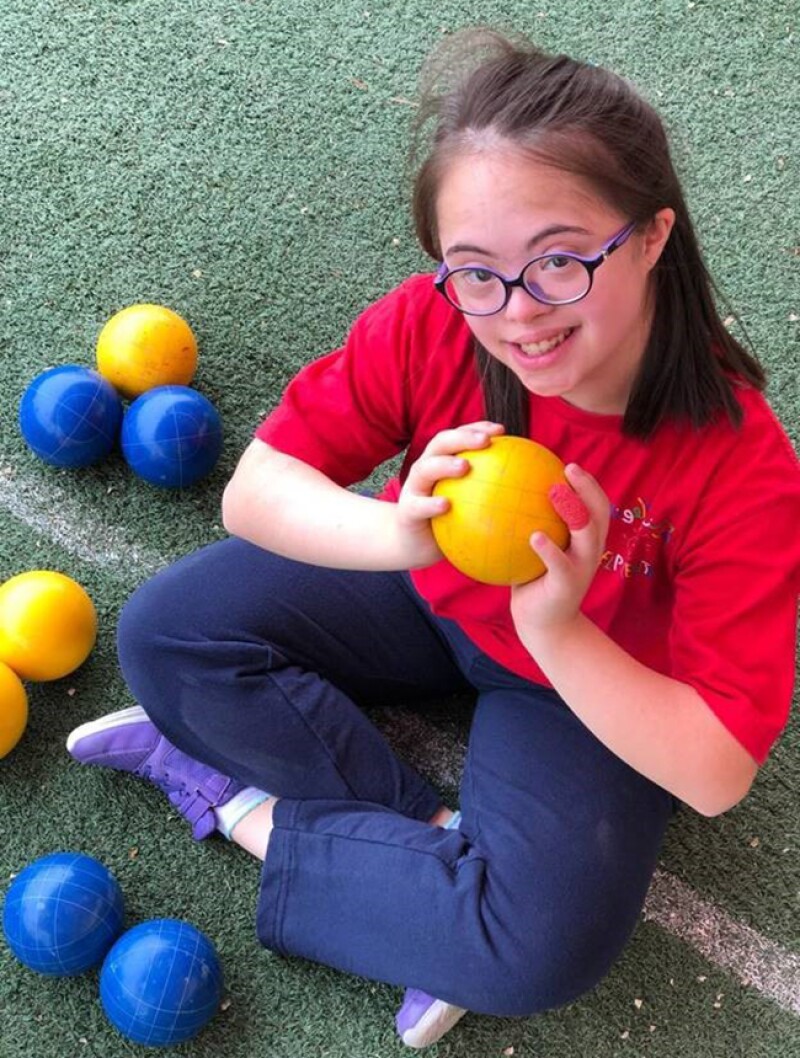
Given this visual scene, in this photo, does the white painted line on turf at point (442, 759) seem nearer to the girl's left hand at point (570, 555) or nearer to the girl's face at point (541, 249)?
the girl's left hand at point (570, 555)

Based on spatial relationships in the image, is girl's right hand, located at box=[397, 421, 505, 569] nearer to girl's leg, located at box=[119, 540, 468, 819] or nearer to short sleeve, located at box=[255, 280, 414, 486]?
short sleeve, located at box=[255, 280, 414, 486]

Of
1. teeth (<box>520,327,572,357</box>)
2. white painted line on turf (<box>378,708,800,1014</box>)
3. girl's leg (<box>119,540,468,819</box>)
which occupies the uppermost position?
teeth (<box>520,327,572,357</box>)

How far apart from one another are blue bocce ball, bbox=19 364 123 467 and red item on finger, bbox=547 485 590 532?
974 millimetres

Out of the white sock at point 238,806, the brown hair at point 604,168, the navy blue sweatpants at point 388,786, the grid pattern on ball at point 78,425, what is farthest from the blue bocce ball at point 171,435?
the brown hair at point 604,168

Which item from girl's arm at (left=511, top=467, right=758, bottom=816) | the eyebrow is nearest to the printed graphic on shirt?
girl's arm at (left=511, top=467, right=758, bottom=816)

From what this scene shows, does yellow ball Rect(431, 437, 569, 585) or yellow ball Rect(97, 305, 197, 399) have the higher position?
yellow ball Rect(431, 437, 569, 585)

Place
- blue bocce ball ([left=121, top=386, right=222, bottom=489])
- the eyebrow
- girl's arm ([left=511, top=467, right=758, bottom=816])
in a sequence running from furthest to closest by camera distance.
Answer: blue bocce ball ([left=121, top=386, right=222, bottom=489]) → girl's arm ([left=511, top=467, right=758, bottom=816]) → the eyebrow

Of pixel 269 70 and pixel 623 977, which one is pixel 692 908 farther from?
pixel 269 70

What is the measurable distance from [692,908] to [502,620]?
22.9 inches

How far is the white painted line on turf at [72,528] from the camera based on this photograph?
1853 millimetres

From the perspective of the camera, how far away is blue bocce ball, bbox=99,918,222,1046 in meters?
1.47

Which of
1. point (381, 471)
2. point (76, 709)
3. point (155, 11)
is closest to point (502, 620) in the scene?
point (381, 471)

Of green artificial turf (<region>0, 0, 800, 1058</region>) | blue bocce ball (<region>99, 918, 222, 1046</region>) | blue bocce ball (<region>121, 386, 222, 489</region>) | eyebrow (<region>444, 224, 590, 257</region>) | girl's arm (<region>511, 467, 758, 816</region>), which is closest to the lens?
eyebrow (<region>444, 224, 590, 257</region>)

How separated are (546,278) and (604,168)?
11 cm
